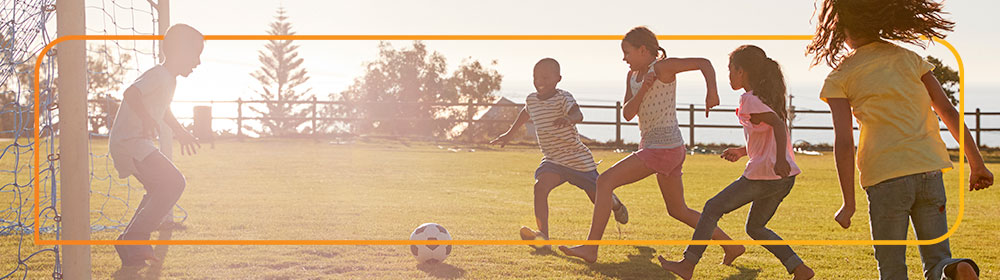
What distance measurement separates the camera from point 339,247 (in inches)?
A: 233

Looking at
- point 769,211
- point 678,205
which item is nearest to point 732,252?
point 678,205

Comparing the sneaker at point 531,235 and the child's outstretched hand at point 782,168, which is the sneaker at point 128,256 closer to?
the sneaker at point 531,235

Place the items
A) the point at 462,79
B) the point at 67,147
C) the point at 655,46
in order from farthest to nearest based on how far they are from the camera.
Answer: the point at 462,79 < the point at 655,46 < the point at 67,147

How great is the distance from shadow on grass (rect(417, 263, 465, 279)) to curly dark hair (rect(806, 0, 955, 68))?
2607 mm

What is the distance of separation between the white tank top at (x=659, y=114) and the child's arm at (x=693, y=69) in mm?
107

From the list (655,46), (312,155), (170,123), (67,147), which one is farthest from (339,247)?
(312,155)

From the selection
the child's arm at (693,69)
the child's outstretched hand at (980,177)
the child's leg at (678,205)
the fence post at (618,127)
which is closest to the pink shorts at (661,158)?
the child's leg at (678,205)

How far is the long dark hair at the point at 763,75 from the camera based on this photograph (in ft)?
13.6

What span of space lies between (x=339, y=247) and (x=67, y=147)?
85.6 inches

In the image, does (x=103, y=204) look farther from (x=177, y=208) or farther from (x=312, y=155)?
(x=312, y=155)

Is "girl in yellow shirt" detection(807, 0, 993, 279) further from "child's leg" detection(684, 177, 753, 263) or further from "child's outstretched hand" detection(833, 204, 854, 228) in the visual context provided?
"child's leg" detection(684, 177, 753, 263)

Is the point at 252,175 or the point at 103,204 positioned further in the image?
the point at 252,175

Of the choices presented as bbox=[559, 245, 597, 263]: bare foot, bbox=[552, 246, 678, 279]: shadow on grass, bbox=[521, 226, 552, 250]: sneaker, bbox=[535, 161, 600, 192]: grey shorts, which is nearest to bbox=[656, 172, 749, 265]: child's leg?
bbox=[552, 246, 678, 279]: shadow on grass

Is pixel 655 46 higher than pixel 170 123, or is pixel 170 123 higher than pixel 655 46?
pixel 655 46
